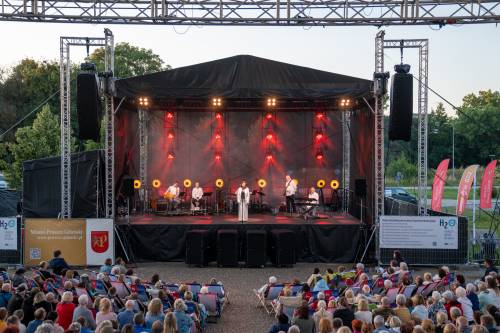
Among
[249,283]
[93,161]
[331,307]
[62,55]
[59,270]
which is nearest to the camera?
[331,307]

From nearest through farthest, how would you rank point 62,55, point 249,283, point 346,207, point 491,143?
point 249,283 → point 62,55 → point 346,207 → point 491,143

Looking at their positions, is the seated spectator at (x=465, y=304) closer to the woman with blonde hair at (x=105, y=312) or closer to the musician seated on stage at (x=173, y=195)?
the woman with blonde hair at (x=105, y=312)

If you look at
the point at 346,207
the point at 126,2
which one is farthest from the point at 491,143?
the point at 126,2

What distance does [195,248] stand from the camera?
57.4ft

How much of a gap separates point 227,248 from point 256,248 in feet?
2.75

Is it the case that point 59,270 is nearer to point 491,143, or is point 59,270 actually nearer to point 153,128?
point 153,128

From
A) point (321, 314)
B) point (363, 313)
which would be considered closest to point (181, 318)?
point (321, 314)

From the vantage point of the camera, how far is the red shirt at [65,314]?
27.6ft

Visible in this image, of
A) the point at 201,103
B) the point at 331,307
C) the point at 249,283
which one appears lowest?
the point at 249,283

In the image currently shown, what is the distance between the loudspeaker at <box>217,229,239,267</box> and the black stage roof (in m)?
4.00

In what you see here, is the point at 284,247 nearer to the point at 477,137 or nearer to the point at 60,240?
the point at 60,240

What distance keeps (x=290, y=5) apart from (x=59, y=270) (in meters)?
8.92

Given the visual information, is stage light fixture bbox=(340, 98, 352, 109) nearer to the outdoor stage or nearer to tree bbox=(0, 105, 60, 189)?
the outdoor stage

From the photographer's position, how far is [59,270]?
1319 centimetres
